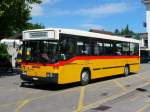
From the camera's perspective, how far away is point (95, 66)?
2095cm

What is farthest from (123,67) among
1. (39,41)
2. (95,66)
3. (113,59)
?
(39,41)

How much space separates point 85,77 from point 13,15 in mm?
11140

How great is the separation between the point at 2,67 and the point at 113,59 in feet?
36.0

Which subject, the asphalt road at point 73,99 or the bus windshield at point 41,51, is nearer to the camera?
the asphalt road at point 73,99

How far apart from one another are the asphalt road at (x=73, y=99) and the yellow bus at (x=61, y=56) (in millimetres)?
661

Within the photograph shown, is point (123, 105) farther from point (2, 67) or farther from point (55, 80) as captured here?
point (2, 67)

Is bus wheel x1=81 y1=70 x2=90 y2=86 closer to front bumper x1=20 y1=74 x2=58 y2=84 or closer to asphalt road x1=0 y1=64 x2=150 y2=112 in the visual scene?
asphalt road x1=0 y1=64 x2=150 y2=112

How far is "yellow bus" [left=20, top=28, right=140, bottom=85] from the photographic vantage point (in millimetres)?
17359

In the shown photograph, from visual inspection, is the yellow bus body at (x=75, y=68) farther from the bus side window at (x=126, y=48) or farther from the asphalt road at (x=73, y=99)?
the bus side window at (x=126, y=48)

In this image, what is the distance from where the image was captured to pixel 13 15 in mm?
29000

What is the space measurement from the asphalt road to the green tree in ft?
30.4

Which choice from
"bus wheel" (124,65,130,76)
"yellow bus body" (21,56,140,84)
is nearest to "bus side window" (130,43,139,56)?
"bus wheel" (124,65,130,76)

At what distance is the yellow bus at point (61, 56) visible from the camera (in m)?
17.4

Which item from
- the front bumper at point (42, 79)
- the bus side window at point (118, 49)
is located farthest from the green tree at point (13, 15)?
the front bumper at point (42, 79)
